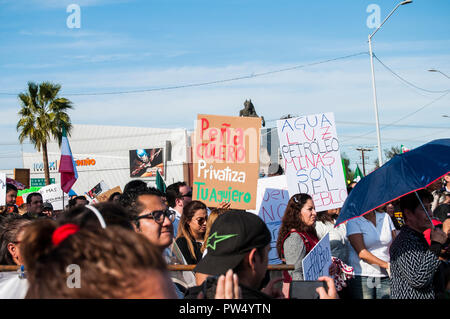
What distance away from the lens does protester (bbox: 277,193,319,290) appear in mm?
4863

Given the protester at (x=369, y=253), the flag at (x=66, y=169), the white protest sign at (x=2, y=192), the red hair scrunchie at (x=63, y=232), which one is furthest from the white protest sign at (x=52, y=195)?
the red hair scrunchie at (x=63, y=232)

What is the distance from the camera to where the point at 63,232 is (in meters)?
1.28

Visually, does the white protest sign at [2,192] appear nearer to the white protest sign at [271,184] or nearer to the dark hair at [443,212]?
the white protest sign at [271,184]

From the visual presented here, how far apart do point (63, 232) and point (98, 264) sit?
0.17 meters

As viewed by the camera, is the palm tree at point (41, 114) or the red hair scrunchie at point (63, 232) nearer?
the red hair scrunchie at point (63, 232)

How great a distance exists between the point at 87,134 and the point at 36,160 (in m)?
5.12

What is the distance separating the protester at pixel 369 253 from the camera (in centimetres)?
552

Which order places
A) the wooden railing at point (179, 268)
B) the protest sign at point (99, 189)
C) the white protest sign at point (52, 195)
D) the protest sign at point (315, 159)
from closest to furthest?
the wooden railing at point (179, 268), the protest sign at point (315, 159), the white protest sign at point (52, 195), the protest sign at point (99, 189)

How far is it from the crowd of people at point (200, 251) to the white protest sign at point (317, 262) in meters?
0.16

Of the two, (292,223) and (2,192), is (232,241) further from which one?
(2,192)

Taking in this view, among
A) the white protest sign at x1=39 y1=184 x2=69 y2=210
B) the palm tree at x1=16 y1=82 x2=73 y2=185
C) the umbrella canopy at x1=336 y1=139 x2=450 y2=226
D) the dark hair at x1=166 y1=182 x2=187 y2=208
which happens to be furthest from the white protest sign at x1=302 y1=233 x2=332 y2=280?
the palm tree at x1=16 y1=82 x2=73 y2=185

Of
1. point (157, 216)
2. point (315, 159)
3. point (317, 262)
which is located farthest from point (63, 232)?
point (315, 159)
